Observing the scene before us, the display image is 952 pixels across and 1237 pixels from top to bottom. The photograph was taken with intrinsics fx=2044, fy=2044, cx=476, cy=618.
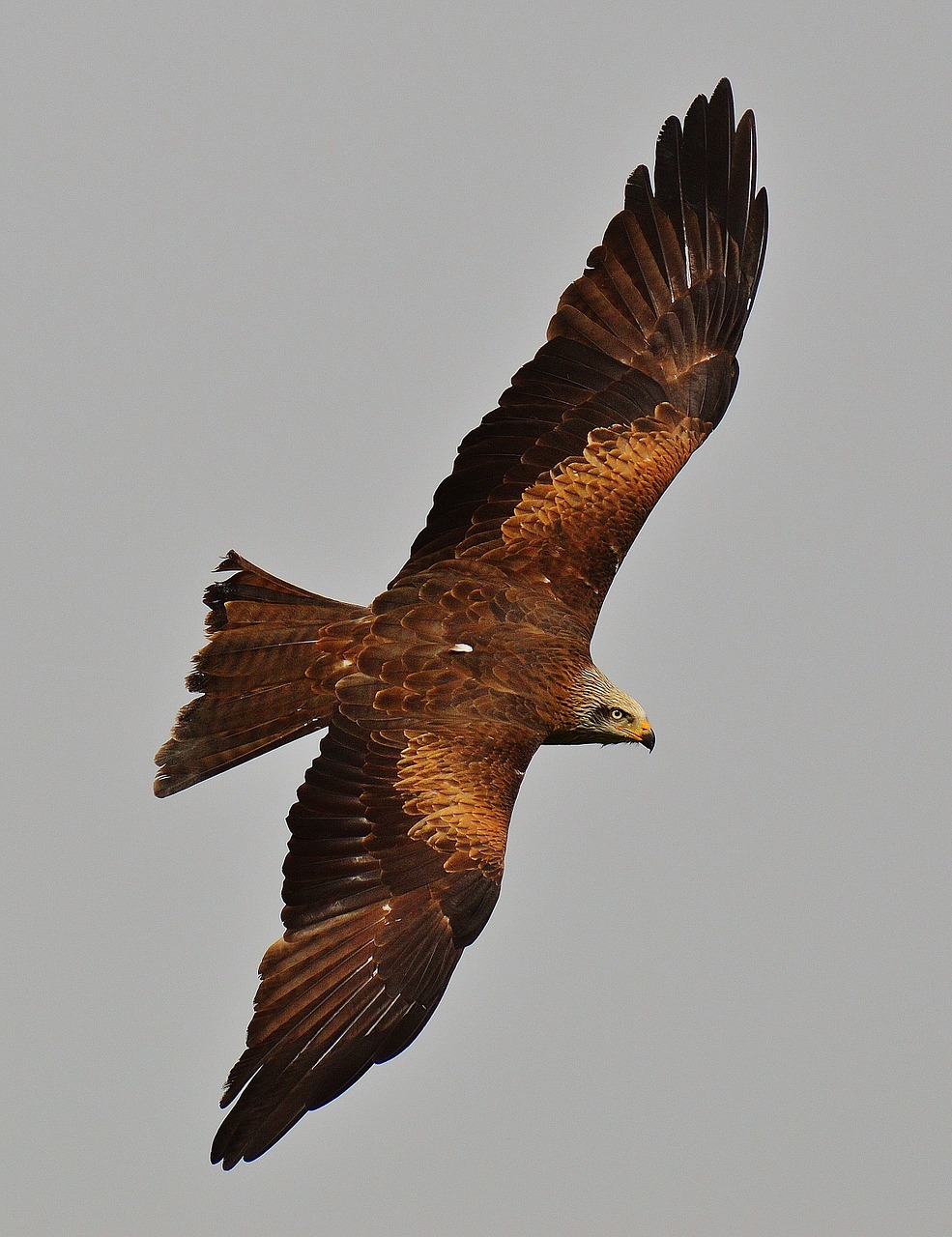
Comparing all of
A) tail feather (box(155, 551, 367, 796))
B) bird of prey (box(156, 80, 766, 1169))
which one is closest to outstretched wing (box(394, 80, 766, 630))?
bird of prey (box(156, 80, 766, 1169))

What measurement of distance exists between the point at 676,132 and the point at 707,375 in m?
1.75

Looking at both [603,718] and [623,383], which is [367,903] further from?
[623,383]

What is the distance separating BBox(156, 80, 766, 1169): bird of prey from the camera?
11.3 m

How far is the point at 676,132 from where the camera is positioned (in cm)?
1460

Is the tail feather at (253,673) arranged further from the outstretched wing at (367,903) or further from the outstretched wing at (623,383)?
the outstretched wing at (623,383)

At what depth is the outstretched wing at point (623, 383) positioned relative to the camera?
44.9 feet

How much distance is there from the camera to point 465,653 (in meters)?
12.8

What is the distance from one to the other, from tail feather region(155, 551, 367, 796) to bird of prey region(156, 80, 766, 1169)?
0.01 metres

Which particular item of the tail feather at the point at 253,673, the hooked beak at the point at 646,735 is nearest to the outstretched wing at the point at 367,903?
the tail feather at the point at 253,673

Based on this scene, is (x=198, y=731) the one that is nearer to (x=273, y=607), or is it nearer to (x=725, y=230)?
(x=273, y=607)

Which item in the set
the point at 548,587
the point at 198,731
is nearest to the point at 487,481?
the point at 548,587

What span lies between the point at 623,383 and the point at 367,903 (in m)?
4.61

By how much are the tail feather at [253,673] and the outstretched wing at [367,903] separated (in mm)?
644

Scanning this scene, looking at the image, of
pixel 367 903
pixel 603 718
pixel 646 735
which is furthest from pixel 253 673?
pixel 646 735
